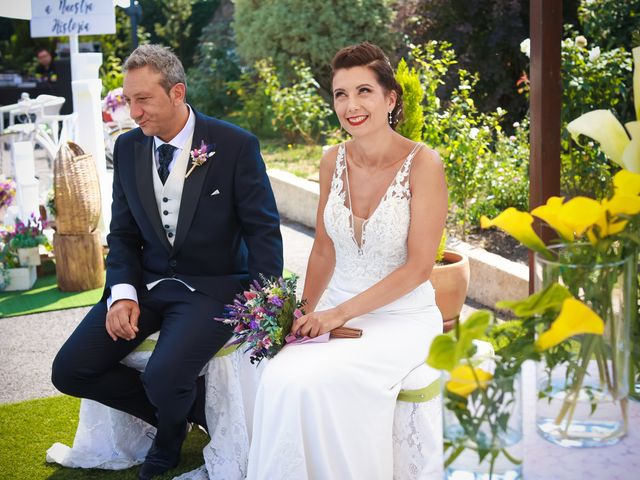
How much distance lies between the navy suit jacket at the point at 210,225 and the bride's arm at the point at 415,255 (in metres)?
0.60

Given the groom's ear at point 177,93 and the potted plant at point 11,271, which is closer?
the groom's ear at point 177,93

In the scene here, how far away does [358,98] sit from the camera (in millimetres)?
3316

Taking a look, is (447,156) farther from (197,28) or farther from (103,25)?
(197,28)

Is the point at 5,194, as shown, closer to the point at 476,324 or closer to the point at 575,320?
the point at 476,324

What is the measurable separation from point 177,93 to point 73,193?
2.56 meters

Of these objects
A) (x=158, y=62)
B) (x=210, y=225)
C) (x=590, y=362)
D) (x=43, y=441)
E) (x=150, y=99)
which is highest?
(x=158, y=62)

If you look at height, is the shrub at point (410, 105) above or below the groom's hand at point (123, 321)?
above

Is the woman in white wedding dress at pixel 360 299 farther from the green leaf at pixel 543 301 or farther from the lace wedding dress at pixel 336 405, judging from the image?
the green leaf at pixel 543 301

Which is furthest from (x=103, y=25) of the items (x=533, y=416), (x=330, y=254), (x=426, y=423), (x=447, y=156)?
(x=533, y=416)

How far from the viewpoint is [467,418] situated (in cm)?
155

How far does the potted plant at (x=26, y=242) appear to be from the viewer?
6.43 metres

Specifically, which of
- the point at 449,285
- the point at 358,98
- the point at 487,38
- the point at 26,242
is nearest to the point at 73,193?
the point at 26,242

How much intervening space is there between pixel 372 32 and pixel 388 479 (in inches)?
389

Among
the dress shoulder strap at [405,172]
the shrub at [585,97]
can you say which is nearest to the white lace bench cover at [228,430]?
the dress shoulder strap at [405,172]
